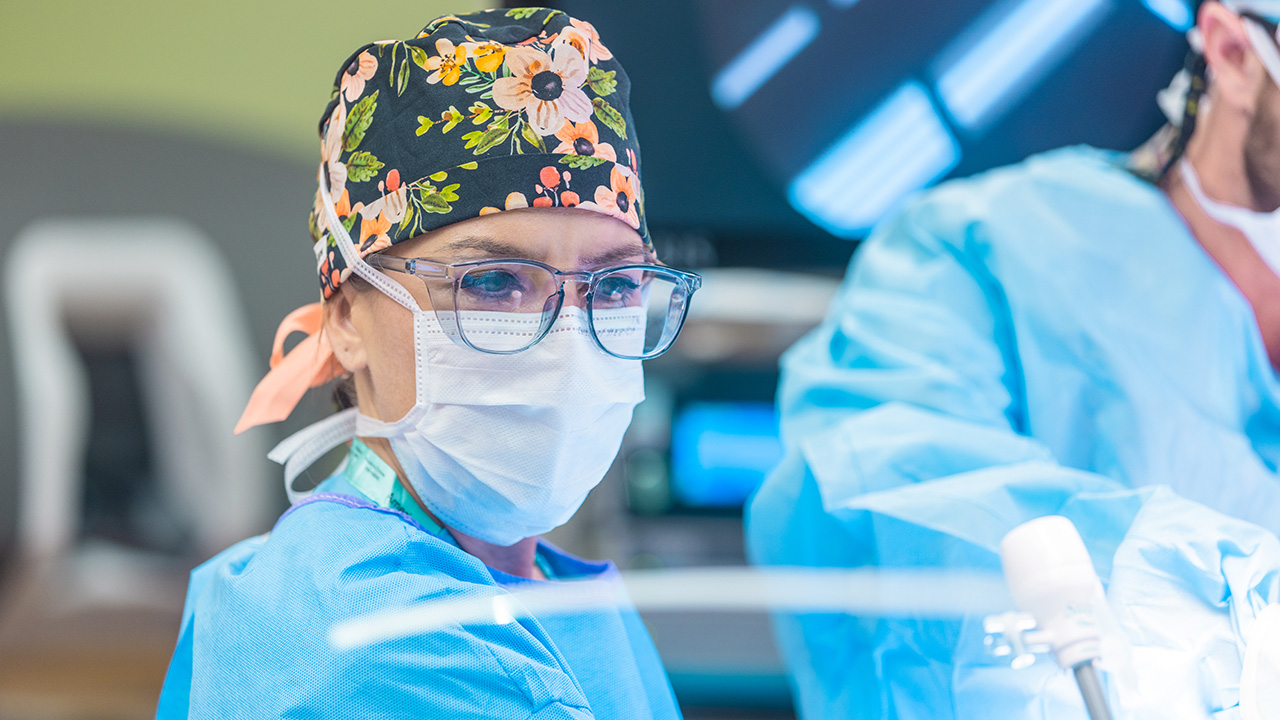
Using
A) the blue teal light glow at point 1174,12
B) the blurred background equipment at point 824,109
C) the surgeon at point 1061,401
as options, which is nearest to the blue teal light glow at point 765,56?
the blurred background equipment at point 824,109

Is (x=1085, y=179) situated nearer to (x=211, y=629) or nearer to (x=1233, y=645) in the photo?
(x=1233, y=645)

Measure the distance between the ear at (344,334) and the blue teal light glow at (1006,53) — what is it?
0.70 m

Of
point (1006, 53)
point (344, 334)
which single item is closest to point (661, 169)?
point (1006, 53)

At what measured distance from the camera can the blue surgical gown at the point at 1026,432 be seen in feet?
2.40

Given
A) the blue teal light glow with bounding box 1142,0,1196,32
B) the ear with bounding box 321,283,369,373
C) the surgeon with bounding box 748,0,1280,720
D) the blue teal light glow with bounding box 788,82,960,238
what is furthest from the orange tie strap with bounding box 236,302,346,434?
the blue teal light glow with bounding box 1142,0,1196,32

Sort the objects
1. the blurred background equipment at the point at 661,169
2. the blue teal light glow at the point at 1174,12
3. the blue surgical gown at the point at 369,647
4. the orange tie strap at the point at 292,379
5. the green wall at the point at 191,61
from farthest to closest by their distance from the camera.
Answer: the green wall at the point at 191,61 → the blurred background equipment at the point at 661,169 → the blue teal light glow at the point at 1174,12 → the orange tie strap at the point at 292,379 → the blue surgical gown at the point at 369,647

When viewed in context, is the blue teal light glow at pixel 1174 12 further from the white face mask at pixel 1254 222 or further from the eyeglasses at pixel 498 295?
the eyeglasses at pixel 498 295

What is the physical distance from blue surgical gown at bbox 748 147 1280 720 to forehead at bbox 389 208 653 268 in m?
0.34

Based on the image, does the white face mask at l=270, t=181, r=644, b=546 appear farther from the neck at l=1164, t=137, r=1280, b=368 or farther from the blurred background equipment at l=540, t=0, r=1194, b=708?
the neck at l=1164, t=137, r=1280, b=368

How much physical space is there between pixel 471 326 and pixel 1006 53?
0.70 meters

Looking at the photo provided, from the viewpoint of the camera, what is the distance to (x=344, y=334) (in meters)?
0.77

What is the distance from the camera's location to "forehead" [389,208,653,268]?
2.28 feet

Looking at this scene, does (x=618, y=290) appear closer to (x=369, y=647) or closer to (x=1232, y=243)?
(x=369, y=647)

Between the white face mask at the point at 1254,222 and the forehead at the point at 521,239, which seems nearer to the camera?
the forehead at the point at 521,239
